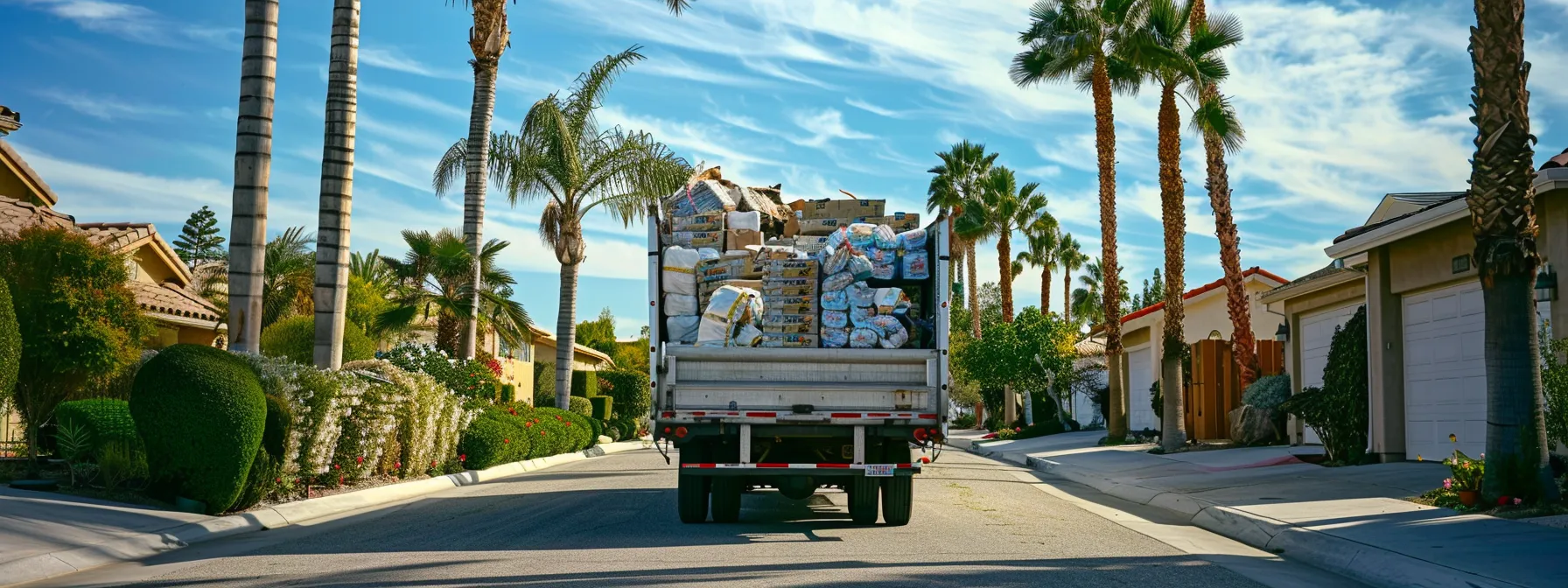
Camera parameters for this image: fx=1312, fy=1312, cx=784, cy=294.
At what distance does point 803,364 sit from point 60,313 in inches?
387

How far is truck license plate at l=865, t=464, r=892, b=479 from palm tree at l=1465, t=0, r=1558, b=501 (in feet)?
18.3

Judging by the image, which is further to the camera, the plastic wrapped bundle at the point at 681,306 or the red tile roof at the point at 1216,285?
the red tile roof at the point at 1216,285

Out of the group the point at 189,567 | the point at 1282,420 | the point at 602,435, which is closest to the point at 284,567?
the point at 189,567

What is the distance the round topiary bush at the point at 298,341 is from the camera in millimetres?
26217

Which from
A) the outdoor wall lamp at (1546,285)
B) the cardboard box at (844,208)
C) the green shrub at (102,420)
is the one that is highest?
the cardboard box at (844,208)

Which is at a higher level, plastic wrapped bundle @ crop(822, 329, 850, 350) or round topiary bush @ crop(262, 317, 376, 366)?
round topiary bush @ crop(262, 317, 376, 366)

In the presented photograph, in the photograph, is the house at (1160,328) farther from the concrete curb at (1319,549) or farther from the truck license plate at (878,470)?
the truck license plate at (878,470)

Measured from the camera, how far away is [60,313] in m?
15.9

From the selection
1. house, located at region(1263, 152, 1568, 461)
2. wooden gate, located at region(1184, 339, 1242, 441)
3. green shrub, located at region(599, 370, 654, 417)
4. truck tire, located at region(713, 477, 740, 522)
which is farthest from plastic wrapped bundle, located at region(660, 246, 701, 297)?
green shrub, located at region(599, 370, 654, 417)

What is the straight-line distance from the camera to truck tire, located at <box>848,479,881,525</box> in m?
12.5

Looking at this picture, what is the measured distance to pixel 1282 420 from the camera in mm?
25047

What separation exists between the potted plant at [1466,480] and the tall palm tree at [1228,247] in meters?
14.1

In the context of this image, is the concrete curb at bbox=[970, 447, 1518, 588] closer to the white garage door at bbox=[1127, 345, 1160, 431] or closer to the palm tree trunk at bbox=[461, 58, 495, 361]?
the palm tree trunk at bbox=[461, 58, 495, 361]

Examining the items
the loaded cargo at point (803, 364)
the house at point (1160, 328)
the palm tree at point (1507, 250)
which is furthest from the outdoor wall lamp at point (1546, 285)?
the house at point (1160, 328)
